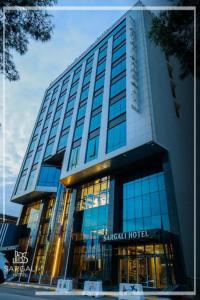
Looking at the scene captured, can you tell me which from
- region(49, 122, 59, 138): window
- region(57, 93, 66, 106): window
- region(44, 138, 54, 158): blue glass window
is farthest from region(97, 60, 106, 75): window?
region(44, 138, 54, 158): blue glass window

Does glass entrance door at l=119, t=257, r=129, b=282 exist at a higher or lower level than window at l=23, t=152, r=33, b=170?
lower

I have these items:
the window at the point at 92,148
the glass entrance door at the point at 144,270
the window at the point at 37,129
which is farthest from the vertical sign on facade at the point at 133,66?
the window at the point at 37,129

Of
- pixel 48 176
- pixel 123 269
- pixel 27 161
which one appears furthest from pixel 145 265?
pixel 27 161

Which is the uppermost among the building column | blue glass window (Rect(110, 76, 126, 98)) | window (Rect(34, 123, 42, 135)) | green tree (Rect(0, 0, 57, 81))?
window (Rect(34, 123, 42, 135))

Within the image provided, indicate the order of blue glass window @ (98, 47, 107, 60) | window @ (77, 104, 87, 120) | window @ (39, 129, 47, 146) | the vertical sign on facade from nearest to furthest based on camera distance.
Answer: the vertical sign on facade
window @ (77, 104, 87, 120)
blue glass window @ (98, 47, 107, 60)
window @ (39, 129, 47, 146)

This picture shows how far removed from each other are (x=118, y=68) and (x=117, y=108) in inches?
302

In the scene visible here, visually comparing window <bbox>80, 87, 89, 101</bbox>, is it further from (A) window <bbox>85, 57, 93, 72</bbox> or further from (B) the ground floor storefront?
(B) the ground floor storefront

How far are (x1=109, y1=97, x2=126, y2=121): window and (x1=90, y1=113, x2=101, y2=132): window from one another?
247 cm

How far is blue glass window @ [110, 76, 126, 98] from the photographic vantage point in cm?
3111

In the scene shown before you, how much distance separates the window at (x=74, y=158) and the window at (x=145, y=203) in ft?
28.6

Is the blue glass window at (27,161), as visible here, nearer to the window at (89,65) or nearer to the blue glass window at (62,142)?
Result: the blue glass window at (62,142)

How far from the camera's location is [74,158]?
108 ft

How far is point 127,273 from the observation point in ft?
72.8

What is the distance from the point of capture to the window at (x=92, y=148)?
2958 centimetres
